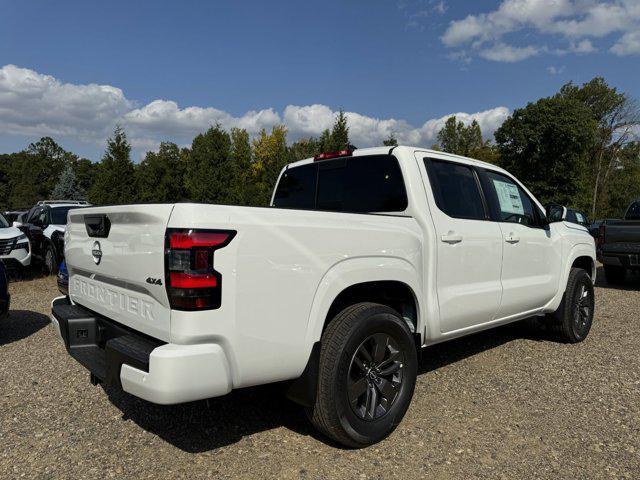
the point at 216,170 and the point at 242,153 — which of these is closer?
the point at 216,170

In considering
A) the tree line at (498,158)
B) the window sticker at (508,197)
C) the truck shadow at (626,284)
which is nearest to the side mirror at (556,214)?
the window sticker at (508,197)

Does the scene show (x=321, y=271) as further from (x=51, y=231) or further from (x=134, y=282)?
(x=51, y=231)

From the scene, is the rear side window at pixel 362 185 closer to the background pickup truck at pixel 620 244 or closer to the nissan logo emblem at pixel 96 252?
the nissan logo emblem at pixel 96 252

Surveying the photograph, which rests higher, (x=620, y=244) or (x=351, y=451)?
(x=620, y=244)

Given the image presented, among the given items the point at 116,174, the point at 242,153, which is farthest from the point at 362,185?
the point at 242,153

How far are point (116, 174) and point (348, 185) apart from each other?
92.4ft

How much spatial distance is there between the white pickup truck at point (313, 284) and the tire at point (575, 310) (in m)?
1.04

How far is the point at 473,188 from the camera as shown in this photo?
157 inches

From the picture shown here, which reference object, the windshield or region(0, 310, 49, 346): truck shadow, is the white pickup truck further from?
the windshield

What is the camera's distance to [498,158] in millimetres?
41562

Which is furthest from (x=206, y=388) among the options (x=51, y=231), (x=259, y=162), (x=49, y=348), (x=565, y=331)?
(x=259, y=162)

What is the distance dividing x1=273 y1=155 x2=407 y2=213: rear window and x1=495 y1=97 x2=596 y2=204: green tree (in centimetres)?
3410

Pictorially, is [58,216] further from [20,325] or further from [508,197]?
[508,197]

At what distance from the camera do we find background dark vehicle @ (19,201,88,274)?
1017 centimetres
